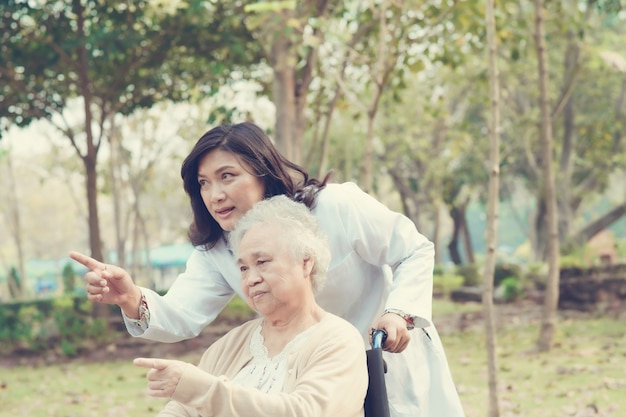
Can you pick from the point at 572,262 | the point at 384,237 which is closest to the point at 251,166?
the point at 384,237

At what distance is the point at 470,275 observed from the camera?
2269 cm

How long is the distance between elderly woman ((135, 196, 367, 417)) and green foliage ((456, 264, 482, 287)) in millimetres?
20323

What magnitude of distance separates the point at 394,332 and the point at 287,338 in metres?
0.30

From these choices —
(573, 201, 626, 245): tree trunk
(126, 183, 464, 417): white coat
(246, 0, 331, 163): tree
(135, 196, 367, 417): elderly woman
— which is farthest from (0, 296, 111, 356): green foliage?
(573, 201, 626, 245): tree trunk

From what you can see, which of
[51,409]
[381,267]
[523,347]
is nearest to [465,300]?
[523,347]

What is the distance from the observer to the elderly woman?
2344 mm

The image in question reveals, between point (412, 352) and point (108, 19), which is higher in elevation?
point (108, 19)

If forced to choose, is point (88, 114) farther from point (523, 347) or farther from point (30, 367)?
point (523, 347)

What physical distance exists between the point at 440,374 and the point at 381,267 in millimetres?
395

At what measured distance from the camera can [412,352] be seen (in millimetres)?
2908

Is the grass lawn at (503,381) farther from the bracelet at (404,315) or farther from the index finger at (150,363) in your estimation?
the index finger at (150,363)

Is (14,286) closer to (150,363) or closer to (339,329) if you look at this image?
(339,329)

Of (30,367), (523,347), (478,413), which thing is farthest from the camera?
(30,367)

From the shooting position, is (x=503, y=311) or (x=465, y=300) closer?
(x=503, y=311)
